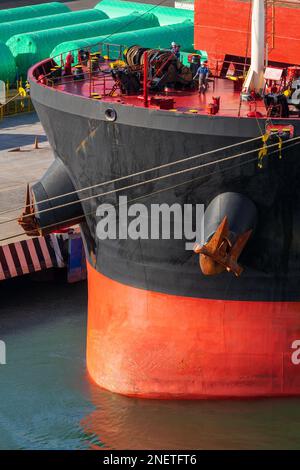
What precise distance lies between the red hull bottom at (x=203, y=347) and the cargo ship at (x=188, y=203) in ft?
0.09

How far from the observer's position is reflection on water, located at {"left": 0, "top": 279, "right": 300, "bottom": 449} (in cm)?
2717

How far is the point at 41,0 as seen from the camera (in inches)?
3354

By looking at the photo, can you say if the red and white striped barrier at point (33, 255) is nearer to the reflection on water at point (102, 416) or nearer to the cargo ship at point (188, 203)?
the reflection on water at point (102, 416)

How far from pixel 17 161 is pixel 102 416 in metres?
19.6

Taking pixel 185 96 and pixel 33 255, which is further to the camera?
pixel 33 255

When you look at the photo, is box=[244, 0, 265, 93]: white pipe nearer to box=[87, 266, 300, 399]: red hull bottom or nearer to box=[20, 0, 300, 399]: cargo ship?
box=[20, 0, 300, 399]: cargo ship

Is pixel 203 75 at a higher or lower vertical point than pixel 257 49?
lower

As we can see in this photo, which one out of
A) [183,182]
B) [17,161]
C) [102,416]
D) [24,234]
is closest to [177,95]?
[183,182]

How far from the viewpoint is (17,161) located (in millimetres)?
46125

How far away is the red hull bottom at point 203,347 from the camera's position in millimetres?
27812

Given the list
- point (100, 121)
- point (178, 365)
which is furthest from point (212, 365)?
point (100, 121)

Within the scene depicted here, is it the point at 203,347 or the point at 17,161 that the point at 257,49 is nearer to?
the point at 203,347

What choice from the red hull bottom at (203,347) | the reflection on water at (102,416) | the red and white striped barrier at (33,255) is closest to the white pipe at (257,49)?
the red hull bottom at (203,347)
